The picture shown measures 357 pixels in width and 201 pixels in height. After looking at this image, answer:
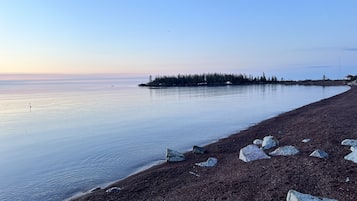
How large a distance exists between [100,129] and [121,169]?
8.39 metres

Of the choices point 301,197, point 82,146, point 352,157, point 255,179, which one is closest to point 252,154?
point 255,179

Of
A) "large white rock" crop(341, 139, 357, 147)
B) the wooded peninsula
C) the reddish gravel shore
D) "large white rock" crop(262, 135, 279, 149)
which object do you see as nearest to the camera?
the reddish gravel shore

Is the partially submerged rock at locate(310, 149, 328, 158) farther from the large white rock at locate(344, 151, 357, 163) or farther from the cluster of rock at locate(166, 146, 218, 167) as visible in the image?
the cluster of rock at locate(166, 146, 218, 167)

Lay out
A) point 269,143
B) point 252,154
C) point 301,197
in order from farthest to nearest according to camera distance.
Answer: point 269,143 < point 252,154 < point 301,197

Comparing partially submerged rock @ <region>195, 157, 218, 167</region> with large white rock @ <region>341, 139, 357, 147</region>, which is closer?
large white rock @ <region>341, 139, 357, 147</region>

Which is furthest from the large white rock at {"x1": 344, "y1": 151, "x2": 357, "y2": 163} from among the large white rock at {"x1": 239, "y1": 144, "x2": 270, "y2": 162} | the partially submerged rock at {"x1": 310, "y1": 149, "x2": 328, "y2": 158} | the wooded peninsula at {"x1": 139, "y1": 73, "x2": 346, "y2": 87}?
the wooded peninsula at {"x1": 139, "y1": 73, "x2": 346, "y2": 87}

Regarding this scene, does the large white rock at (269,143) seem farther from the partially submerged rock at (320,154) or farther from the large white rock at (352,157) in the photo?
the large white rock at (352,157)

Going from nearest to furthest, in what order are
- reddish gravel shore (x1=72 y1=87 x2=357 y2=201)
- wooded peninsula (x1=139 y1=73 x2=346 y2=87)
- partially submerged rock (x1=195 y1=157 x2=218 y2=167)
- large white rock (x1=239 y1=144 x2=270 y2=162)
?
reddish gravel shore (x1=72 y1=87 x2=357 y2=201) → large white rock (x1=239 y1=144 x2=270 y2=162) → partially submerged rock (x1=195 y1=157 x2=218 y2=167) → wooded peninsula (x1=139 y1=73 x2=346 y2=87)

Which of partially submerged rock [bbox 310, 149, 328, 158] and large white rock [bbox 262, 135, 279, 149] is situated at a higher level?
partially submerged rock [bbox 310, 149, 328, 158]

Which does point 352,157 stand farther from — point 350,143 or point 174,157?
point 174,157

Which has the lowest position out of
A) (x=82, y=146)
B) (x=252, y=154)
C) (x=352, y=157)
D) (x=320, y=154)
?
(x=82, y=146)

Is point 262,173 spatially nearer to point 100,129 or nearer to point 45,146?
point 45,146

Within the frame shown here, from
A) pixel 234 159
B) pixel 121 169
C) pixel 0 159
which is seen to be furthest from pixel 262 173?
pixel 0 159

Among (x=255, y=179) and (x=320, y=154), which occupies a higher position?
(x=320, y=154)
